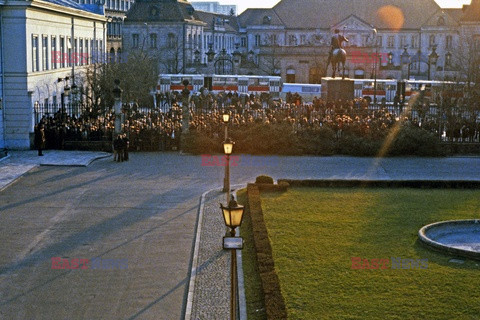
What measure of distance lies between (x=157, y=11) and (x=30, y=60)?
58.4 m

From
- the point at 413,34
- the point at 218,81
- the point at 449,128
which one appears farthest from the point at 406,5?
the point at 449,128

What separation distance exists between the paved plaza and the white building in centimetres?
264

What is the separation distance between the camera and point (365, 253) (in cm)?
1898

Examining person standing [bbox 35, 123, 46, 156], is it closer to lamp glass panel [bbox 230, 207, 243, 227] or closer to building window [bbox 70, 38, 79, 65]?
building window [bbox 70, 38, 79, 65]

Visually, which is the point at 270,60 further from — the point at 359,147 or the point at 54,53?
the point at 359,147

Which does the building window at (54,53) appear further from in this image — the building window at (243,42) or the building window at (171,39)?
the building window at (243,42)

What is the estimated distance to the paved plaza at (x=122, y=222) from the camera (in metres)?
16.3

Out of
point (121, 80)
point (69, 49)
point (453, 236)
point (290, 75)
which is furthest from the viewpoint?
A: point (290, 75)

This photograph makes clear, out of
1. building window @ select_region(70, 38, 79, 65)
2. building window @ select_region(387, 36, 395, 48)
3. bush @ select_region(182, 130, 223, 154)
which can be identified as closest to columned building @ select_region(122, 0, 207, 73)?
building window @ select_region(387, 36, 395, 48)

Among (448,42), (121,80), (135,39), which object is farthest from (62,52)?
(448,42)

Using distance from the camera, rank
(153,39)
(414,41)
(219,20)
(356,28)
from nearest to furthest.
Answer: (153,39)
(356,28)
(414,41)
(219,20)

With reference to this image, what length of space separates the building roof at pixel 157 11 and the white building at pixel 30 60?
4443cm

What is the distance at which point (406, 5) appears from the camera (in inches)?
4432

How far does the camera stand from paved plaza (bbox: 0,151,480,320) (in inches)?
643
